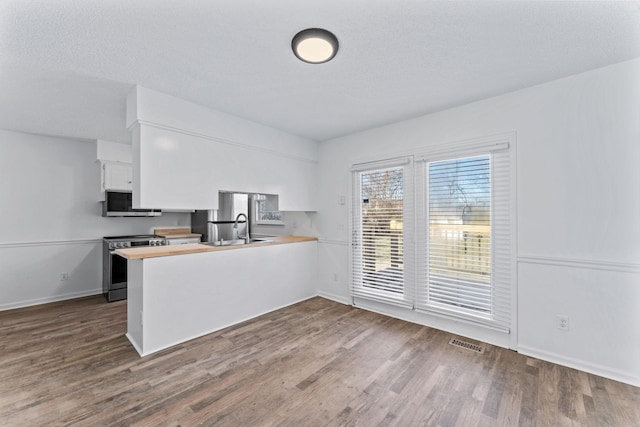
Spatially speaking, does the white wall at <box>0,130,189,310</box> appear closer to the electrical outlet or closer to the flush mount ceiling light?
the flush mount ceiling light

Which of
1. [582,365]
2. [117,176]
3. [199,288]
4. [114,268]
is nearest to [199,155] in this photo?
[199,288]

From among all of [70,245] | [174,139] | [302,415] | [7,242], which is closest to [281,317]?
[302,415]

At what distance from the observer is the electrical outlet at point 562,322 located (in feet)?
7.95

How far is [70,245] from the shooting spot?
4.35 meters

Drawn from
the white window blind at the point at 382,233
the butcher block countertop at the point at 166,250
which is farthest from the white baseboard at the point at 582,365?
the butcher block countertop at the point at 166,250

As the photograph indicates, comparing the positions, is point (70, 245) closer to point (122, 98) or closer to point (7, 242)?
point (7, 242)

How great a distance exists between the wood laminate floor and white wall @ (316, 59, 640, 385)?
295 millimetres

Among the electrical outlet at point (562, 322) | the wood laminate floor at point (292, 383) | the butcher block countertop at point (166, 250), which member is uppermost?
the butcher block countertop at point (166, 250)

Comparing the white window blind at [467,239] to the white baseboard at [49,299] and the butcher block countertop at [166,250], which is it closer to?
the butcher block countertop at [166,250]

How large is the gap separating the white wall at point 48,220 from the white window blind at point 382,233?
166 inches

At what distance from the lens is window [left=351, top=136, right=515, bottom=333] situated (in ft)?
9.12

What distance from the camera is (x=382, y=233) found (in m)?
3.73

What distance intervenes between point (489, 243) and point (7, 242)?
625 cm

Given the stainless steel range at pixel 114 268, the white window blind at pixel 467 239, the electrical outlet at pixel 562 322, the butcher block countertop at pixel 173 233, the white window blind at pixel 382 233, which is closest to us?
the electrical outlet at pixel 562 322
